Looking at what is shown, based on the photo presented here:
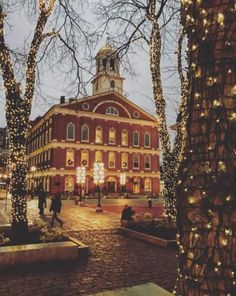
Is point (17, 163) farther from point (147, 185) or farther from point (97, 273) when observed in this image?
point (147, 185)

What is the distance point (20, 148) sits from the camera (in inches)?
390

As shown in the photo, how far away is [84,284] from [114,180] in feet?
153

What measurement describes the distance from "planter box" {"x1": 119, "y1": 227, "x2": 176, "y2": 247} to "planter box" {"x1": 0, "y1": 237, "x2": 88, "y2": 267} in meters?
2.95

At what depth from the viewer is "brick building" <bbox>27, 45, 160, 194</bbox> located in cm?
4956

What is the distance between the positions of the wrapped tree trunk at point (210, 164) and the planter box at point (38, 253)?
634 cm

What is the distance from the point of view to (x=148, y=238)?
37.8 ft

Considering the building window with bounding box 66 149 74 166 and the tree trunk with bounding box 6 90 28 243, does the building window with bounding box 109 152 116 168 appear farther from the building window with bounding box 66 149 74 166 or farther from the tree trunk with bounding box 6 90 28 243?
the tree trunk with bounding box 6 90 28 243

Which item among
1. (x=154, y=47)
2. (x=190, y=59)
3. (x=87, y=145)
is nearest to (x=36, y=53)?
(x=154, y=47)

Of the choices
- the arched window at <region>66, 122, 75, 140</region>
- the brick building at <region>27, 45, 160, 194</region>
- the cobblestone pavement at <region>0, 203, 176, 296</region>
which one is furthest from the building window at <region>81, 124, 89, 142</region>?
the cobblestone pavement at <region>0, 203, 176, 296</region>

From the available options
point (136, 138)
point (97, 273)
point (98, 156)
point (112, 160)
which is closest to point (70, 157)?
point (98, 156)

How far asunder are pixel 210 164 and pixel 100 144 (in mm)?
50478

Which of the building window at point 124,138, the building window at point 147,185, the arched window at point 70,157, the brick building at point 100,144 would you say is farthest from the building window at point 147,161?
the arched window at point 70,157

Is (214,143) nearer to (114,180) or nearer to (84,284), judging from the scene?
(84,284)

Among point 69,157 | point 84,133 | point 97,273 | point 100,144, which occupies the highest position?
point 84,133
